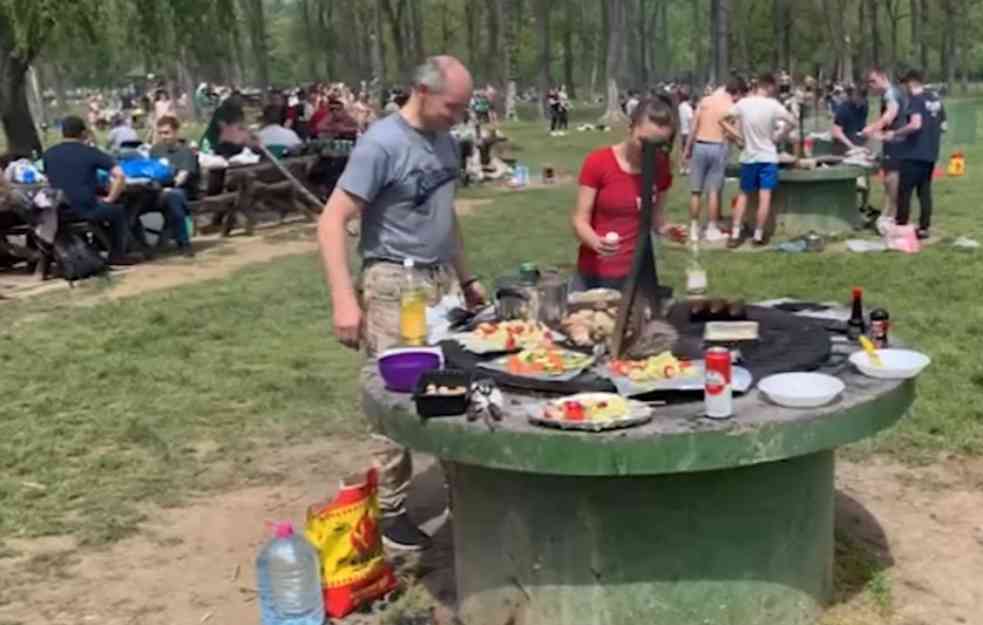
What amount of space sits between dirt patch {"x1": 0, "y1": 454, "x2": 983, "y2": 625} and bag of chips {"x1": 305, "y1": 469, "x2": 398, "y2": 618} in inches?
4.5

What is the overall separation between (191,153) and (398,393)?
10.7 meters

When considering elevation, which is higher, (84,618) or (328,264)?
(328,264)

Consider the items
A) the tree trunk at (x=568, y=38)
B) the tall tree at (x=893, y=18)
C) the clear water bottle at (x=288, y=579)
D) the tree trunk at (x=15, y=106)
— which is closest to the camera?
the clear water bottle at (x=288, y=579)

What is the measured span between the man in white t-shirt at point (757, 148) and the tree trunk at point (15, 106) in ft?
32.8

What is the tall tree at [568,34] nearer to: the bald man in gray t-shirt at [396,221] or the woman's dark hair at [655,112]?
the woman's dark hair at [655,112]

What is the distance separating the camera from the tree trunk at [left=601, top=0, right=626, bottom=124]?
37.0 metres

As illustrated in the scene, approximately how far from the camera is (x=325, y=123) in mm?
18516

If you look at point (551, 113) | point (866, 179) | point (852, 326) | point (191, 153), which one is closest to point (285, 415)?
point (852, 326)

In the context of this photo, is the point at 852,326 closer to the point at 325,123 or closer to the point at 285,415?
the point at 285,415

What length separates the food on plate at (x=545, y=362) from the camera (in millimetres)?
3723

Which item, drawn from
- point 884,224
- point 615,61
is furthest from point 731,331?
point 615,61

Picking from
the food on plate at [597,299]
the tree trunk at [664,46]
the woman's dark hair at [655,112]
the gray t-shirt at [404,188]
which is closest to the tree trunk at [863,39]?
the tree trunk at [664,46]

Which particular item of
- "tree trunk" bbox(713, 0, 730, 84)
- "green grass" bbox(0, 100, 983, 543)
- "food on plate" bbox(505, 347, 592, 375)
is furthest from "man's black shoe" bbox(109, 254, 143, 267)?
"tree trunk" bbox(713, 0, 730, 84)

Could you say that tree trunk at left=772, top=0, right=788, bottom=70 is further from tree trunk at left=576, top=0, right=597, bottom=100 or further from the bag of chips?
the bag of chips
